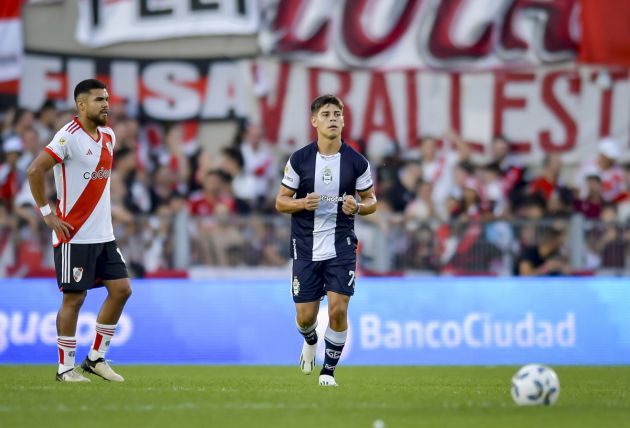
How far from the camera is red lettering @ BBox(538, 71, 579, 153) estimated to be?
2417cm

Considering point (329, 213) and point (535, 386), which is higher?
point (329, 213)

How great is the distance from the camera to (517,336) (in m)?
17.4

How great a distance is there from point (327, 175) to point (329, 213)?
35 cm

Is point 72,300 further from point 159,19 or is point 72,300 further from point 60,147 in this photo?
point 159,19

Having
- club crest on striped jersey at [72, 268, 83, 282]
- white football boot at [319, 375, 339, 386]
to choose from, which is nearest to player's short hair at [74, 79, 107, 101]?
club crest on striped jersey at [72, 268, 83, 282]

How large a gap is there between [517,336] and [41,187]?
7978 millimetres

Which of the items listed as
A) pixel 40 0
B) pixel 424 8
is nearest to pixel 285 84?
pixel 424 8

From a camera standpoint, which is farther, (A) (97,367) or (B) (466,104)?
(B) (466,104)

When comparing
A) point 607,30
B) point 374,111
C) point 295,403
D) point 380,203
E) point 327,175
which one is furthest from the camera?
point 374,111

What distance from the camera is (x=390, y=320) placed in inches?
690

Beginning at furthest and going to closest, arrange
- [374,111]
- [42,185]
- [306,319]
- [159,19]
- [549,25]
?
[159,19] → [374,111] → [549,25] → [306,319] → [42,185]

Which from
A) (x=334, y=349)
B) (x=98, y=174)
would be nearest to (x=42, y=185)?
(x=98, y=174)

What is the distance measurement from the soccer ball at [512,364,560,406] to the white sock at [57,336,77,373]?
13.0 ft

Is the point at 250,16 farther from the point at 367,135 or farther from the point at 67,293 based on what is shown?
the point at 67,293
